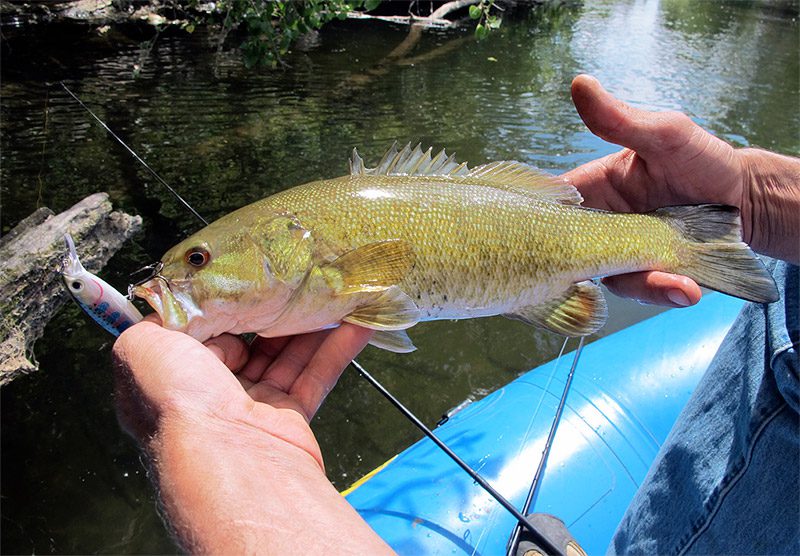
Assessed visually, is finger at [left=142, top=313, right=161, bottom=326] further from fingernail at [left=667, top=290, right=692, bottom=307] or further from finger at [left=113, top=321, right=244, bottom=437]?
fingernail at [left=667, top=290, right=692, bottom=307]

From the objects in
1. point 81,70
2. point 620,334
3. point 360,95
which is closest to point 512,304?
point 620,334

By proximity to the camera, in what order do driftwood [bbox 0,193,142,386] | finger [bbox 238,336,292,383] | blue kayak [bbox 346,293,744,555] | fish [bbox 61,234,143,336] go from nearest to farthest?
1. fish [bbox 61,234,143,336]
2. finger [bbox 238,336,292,383]
3. blue kayak [bbox 346,293,744,555]
4. driftwood [bbox 0,193,142,386]

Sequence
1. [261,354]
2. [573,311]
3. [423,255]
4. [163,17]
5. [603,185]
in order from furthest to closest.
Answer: [163,17] → [603,185] → [573,311] → [261,354] → [423,255]

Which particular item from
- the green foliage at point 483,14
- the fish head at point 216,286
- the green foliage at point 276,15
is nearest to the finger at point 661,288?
the fish head at point 216,286

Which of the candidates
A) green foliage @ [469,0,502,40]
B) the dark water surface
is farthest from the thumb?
green foliage @ [469,0,502,40]

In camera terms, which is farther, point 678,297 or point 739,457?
point 678,297

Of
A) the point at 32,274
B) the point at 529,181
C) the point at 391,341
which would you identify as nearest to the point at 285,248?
the point at 391,341

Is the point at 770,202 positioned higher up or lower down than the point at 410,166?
lower down

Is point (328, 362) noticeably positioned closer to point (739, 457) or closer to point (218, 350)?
point (218, 350)
